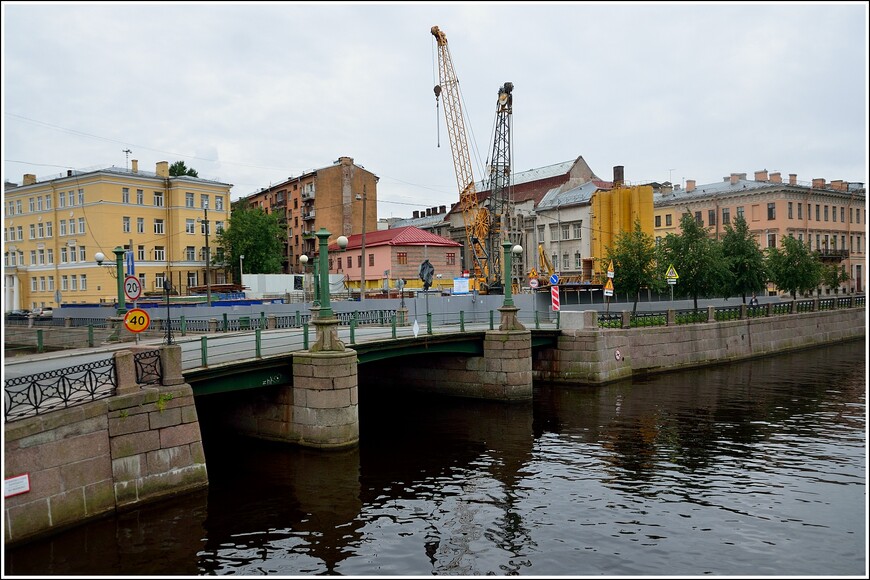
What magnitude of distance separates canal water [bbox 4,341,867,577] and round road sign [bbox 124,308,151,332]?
4.19 metres

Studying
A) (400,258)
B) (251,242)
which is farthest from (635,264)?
(251,242)

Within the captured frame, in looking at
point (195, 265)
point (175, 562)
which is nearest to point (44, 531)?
point (175, 562)

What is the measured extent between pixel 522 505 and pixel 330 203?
6876 centimetres

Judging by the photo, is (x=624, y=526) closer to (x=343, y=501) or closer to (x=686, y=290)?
(x=343, y=501)

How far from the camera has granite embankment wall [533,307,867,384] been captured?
3269 centimetres

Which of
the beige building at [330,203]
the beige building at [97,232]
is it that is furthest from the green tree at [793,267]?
the beige building at [97,232]

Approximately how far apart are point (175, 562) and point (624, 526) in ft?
29.4

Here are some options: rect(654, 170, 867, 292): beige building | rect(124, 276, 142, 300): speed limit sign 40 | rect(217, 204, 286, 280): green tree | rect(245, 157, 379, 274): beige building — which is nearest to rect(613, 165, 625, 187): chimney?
rect(654, 170, 867, 292): beige building

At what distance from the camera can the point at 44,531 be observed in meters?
12.9

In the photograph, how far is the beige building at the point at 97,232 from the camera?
58.8 m

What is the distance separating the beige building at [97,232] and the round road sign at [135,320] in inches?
1737

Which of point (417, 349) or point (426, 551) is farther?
point (417, 349)

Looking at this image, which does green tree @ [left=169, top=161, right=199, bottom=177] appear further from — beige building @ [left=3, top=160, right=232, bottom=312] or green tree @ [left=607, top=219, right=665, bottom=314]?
green tree @ [left=607, top=219, right=665, bottom=314]

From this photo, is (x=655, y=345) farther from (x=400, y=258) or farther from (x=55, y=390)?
(x=400, y=258)
